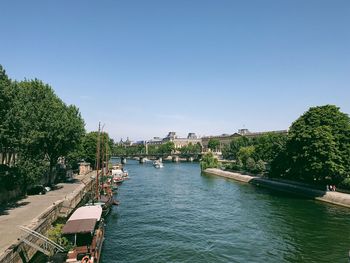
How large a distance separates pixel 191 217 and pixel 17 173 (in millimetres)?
25183

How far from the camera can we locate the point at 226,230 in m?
40.4

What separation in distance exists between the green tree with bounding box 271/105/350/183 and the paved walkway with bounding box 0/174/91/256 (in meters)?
44.1

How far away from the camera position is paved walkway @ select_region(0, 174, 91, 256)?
27.6 m

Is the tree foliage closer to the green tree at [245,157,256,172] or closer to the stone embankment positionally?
the stone embankment

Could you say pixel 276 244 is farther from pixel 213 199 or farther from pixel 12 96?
pixel 12 96

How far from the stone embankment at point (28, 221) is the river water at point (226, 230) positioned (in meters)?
6.47

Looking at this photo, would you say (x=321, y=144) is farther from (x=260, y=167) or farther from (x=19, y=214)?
(x=19, y=214)

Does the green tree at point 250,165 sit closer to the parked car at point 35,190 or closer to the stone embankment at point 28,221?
the stone embankment at point 28,221

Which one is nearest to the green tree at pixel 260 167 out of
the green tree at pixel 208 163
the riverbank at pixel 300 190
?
the riverbank at pixel 300 190

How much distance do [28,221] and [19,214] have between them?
436 cm

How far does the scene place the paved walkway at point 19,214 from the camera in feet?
90.6

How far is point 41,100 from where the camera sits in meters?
58.2

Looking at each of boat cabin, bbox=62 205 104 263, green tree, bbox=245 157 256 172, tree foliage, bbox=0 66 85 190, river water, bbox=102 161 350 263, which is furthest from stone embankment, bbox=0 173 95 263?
green tree, bbox=245 157 256 172

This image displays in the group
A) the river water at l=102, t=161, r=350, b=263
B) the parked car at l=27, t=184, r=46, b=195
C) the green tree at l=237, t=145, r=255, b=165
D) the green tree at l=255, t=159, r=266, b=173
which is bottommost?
the river water at l=102, t=161, r=350, b=263
